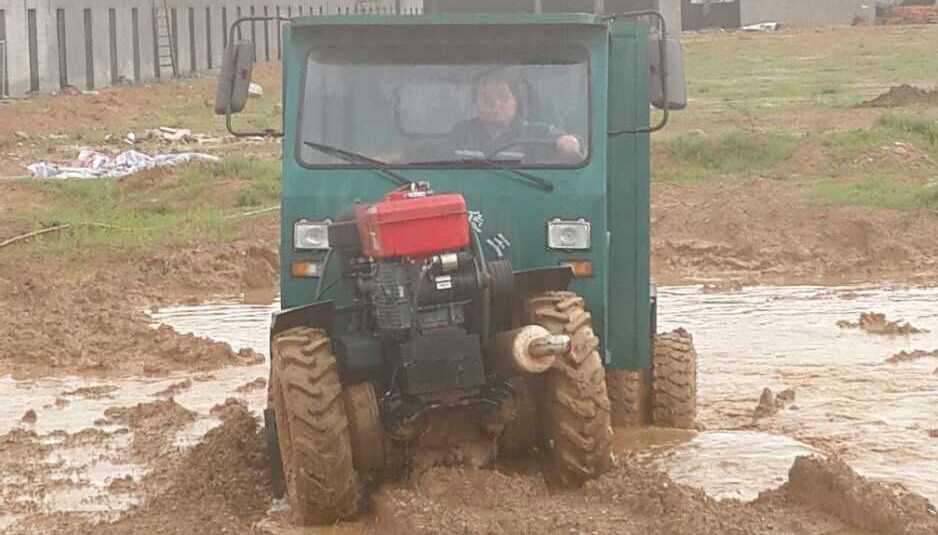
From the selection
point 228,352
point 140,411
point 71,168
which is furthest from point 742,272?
point 71,168

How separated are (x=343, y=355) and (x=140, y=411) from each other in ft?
13.7

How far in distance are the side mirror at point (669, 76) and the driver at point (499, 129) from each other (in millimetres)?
489

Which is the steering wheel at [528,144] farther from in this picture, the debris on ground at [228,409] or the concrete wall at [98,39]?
the concrete wall at [98,39]

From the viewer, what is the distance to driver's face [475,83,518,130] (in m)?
9.02

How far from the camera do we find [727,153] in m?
24.5

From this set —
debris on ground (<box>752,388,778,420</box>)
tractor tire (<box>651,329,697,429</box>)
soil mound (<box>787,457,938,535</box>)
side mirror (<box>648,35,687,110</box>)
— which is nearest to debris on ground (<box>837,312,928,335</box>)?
debris on ground (<box>752,388,778,420</box>)

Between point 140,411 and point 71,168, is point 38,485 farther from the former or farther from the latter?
point 71,168

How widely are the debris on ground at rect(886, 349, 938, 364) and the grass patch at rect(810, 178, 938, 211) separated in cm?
636

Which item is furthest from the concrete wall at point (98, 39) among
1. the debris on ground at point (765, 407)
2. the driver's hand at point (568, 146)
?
the driver's hand at point (568, 146)

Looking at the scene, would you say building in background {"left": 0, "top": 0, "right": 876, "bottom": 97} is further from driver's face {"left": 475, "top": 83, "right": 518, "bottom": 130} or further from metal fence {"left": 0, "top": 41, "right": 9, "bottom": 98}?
driver's face {"left": 475, "top": 83, "right": 518, "bottom": 130}

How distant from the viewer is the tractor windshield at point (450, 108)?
903 centimetres

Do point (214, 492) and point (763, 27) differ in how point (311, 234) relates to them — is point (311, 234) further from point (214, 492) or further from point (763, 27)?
point (763, 27)

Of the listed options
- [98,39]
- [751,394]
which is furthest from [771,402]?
[98,39]

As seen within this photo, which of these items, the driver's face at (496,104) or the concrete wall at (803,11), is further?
the concrete wall at (803,11)
